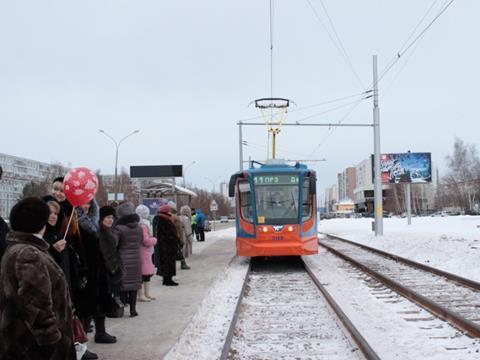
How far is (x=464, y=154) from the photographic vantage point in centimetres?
8544

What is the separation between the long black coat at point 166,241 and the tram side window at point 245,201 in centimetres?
396

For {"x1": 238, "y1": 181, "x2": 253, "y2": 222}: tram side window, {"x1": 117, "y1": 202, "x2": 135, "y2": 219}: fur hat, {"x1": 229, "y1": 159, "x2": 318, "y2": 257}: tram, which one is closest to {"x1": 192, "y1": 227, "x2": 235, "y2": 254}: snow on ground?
{"x1": 238, "y1": 181, "x2": 253, "y2": 222}: tram side window

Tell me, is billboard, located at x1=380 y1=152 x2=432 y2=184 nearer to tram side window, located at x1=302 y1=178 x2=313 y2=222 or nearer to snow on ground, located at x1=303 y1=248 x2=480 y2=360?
tram side window, located at x1=302 y1=178 x2=313 y2=222

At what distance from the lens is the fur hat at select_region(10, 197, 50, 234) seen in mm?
3428

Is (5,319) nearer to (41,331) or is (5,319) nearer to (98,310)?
(41,331)

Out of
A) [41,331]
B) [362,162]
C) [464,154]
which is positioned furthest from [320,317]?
[362,162]

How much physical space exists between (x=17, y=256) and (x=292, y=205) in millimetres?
11560

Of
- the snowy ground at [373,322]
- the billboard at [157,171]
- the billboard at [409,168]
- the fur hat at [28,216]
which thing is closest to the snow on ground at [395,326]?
the snowy ground at [373,322]

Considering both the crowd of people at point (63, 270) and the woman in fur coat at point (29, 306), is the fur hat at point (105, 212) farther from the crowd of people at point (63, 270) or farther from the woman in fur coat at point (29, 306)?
the woman in fur coat at point (29, 306)

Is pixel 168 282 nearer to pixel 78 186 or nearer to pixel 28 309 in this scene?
pixel 78 186

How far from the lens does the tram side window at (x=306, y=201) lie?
47.3 ft

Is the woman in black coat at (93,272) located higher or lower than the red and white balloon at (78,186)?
lower

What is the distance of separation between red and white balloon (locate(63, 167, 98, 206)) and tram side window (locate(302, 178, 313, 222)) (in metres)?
9.63

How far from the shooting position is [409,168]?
154 ft
